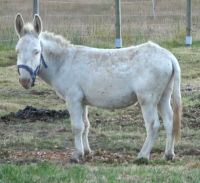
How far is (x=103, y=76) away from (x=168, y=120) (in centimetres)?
101

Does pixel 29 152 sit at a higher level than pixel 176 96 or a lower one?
lower

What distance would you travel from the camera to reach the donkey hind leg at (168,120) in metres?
9.57

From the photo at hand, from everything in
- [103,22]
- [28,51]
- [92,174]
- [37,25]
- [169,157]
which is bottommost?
[169,157]

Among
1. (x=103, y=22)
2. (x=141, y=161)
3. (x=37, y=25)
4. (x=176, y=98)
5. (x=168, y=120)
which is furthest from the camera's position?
(x=103, y=22)

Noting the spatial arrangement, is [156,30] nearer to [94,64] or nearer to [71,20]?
[71,20]

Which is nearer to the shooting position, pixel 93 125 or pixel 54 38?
pixel 54 38

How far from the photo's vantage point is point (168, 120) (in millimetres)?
9719

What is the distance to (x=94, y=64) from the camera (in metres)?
9.80

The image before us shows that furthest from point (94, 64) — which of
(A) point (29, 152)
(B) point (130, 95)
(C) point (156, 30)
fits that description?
(C) point (156, 30)

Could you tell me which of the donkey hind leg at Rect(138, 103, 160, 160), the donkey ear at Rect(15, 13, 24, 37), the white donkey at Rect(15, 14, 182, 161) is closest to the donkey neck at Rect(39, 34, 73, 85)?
the white donkey at Rect(15, 14, 182, 161)

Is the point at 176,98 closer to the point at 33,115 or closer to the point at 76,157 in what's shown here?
the point at 76,157

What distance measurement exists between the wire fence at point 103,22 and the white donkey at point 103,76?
445 inches

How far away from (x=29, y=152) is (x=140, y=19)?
1827cm

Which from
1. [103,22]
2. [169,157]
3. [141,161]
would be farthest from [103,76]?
[103,22]
